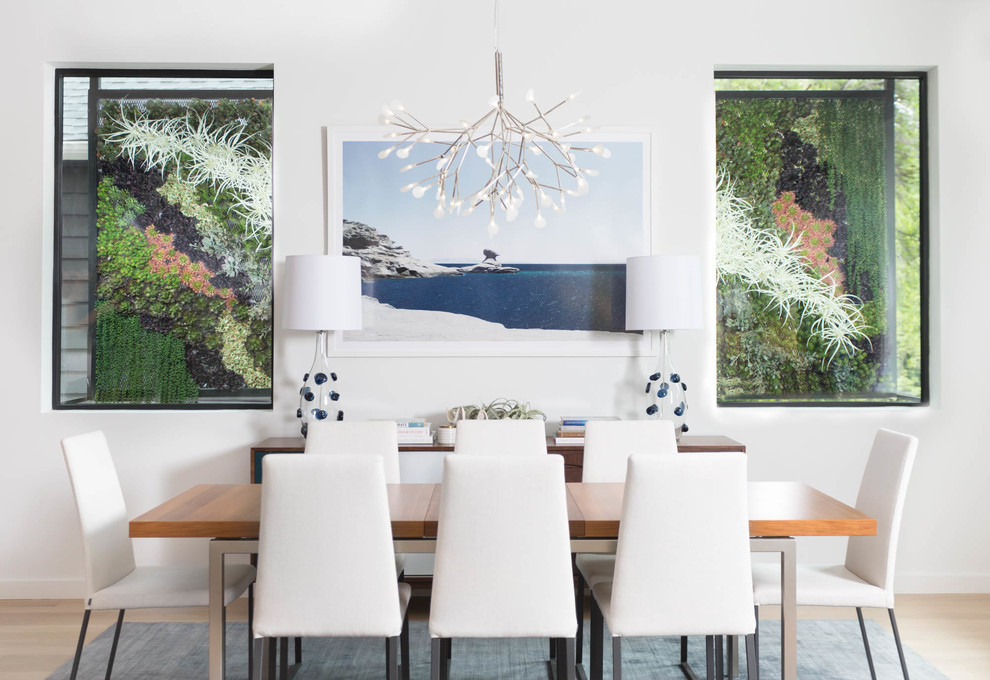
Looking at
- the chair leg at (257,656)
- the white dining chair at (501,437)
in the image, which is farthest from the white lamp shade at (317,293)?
the chair leg at (257,656)

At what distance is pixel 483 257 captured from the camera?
13.2ft

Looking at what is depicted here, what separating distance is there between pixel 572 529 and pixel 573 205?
2083 mm

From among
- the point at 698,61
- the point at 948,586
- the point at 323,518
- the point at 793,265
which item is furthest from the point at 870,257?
the point at 323,518

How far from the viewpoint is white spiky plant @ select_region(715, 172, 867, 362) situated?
4.21 m

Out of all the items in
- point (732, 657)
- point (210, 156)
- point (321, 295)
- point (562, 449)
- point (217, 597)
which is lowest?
point (732, 657)

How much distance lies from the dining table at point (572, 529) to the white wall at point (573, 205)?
145cm

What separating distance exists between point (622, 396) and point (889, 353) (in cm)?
147

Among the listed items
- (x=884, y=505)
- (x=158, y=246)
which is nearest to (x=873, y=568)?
(x=884, y=505)

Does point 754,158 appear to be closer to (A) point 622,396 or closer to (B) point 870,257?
(B) point 870,257

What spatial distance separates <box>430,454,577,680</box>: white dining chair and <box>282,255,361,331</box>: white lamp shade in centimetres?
164

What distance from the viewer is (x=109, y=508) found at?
284 cm

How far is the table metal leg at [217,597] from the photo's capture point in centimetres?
Result: 243

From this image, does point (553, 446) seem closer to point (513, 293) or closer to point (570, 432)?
point (570, 432)

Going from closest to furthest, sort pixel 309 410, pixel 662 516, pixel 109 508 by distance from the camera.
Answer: pixel 662 516 → pixel 109 508 → pixel 309 410
